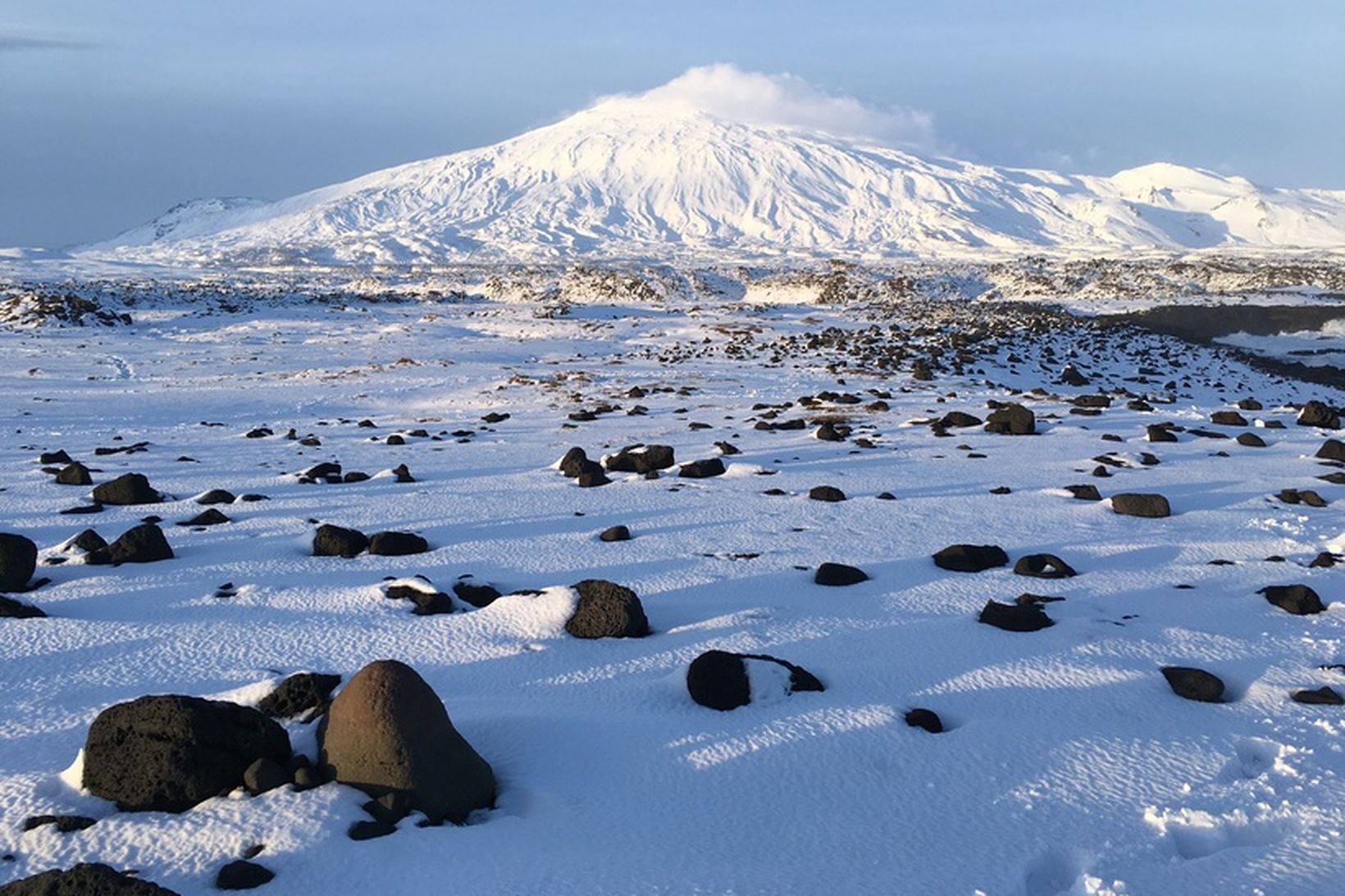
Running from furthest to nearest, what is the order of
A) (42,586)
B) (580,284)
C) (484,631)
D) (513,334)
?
(580,284), (513,334), (42,586), (484,631)

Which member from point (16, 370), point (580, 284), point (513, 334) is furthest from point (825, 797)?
point (580, 284)

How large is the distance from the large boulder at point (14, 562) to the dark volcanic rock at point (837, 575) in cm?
643

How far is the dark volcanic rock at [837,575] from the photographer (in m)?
8.62

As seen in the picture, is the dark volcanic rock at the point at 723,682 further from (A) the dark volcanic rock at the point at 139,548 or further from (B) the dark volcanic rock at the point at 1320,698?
(A) the dark volcanic rock at the point at 139,548

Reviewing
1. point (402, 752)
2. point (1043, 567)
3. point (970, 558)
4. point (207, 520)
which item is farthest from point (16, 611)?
point (1043, 567)

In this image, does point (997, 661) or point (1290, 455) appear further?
point (1290, 455)

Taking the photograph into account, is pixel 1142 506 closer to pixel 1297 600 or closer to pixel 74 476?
pixel 1297 600

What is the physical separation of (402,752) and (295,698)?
1.24 meters

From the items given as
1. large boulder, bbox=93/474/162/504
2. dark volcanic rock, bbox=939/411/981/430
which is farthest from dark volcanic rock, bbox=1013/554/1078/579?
large boulder, bbox=93/474/162/504

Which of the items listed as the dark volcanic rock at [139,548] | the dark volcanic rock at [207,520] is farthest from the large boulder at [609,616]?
the dark volcanic rock at [207,520]

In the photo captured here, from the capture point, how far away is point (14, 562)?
26.9 feet

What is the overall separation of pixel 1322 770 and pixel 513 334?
1331 inches

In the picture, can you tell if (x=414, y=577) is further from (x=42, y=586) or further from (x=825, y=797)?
(x=825, y=797)

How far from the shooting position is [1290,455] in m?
14.7
